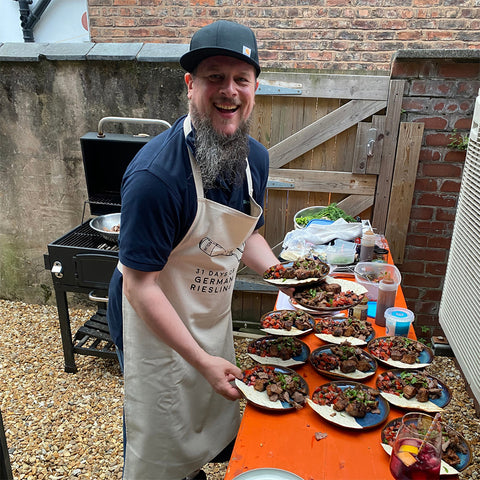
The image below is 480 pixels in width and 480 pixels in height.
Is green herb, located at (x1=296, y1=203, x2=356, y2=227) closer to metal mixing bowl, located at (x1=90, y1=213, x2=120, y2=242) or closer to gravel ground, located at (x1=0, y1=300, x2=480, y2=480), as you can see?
gravel ground, located at (x1=0, y1=300, x2=480, y2=480)

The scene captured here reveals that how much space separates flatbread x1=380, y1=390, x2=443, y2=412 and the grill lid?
8.32 feet

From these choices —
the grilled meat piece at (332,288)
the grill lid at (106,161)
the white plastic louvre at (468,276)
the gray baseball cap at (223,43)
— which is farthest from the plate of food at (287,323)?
the grill lid at (106,161)

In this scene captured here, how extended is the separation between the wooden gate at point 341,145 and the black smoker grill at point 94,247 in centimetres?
115

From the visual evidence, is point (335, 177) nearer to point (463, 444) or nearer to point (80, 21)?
point (463, 444)

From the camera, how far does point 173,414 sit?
6.79ft

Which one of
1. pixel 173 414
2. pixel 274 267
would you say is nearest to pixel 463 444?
pixel 274 267

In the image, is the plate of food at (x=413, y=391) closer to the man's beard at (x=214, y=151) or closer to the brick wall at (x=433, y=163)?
the man's beard at (x=214, y=151)

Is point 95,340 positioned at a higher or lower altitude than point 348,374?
lower

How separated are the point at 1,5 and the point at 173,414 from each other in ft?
27.0

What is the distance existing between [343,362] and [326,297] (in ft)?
0.99

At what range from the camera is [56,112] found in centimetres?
422

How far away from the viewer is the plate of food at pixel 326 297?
1949 mm

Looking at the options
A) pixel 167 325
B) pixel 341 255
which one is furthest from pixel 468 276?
pixel 167 325

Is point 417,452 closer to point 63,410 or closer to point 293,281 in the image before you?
point 293,281
